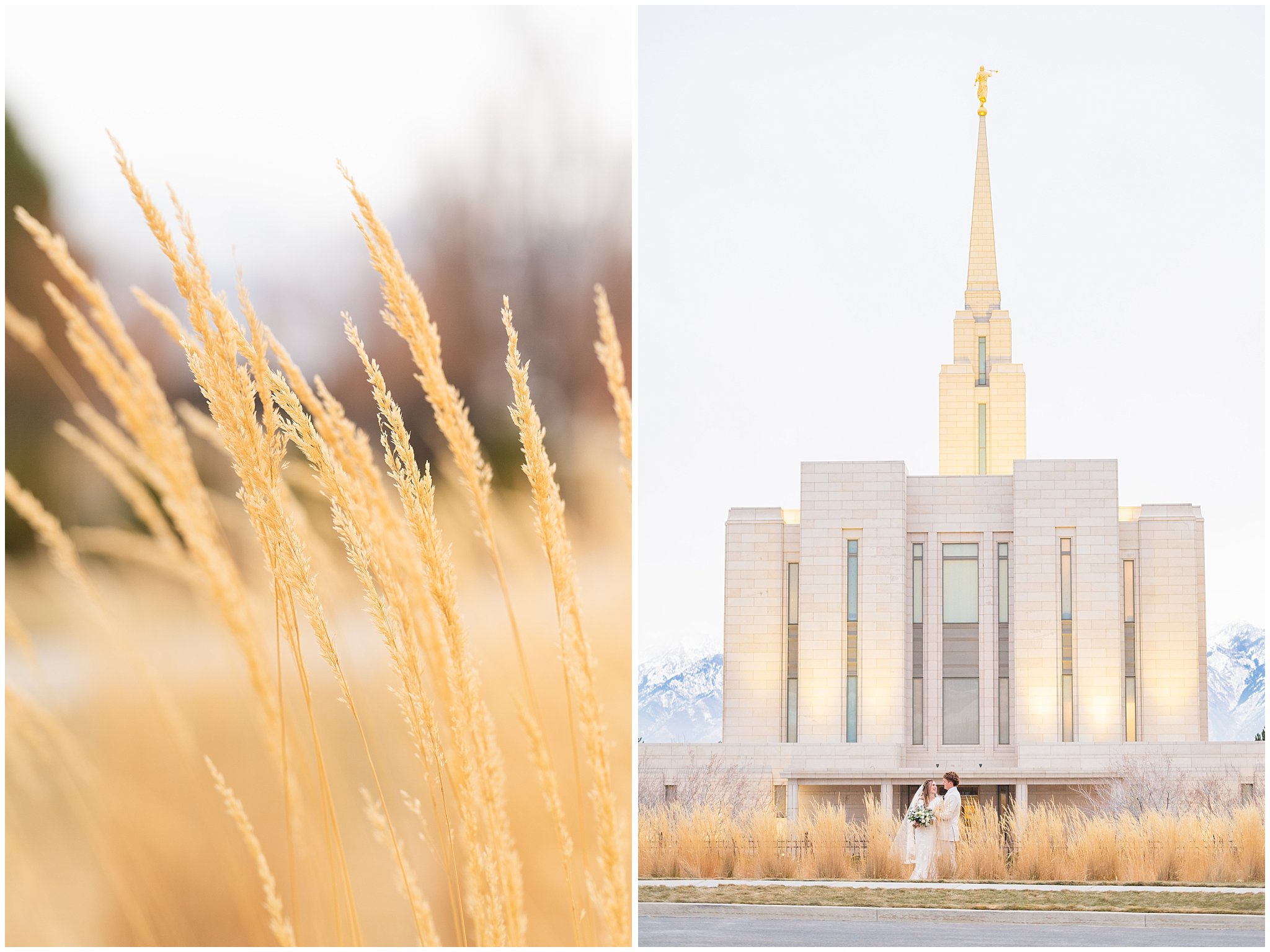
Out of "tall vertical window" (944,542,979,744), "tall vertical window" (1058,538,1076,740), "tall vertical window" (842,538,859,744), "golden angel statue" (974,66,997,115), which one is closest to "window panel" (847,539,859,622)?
"tall vertical window" (842,538,859,744)

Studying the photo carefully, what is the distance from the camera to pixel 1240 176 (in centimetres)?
1413

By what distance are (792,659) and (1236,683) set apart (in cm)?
673

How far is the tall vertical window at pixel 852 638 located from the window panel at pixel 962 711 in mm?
1415

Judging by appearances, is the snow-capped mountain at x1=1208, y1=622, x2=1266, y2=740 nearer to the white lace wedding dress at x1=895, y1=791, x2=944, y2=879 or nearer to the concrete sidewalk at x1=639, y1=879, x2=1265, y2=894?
the white lace wedding dress at x1=895, y1=791, x2=944, y2=879

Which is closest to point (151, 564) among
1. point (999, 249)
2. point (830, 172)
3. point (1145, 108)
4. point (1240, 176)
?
point (830, 172)

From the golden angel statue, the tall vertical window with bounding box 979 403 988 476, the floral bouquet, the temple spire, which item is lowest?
the floral bouquet

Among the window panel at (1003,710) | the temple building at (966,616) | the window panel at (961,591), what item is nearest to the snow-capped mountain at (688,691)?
the temple building at (966,616)

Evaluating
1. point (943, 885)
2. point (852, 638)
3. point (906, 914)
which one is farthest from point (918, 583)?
point (906, 914)

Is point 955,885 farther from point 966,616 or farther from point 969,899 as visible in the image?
point 966,616

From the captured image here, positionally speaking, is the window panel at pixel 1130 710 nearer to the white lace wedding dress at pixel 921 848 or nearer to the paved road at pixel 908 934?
the white lace wedding dress at pixel 921 848

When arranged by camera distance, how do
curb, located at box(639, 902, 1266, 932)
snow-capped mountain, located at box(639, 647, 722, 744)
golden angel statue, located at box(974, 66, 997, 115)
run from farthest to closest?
snow-capped mountain, located at box(639, 647, 722, 744)
golden angel statue, located at box(974, 66, 997, 115)
curb, located at box(639, 902, 1266, 932)

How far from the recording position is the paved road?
5.15 meters

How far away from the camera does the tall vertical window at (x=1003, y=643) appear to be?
55.9 ft

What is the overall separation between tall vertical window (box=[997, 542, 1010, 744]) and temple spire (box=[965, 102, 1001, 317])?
5131 millimetres
